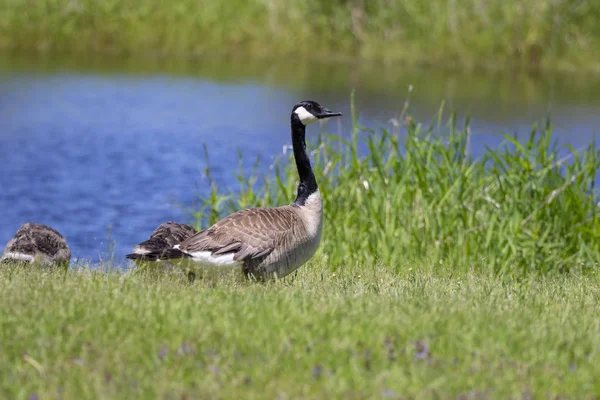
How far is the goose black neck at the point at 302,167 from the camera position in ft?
29.5

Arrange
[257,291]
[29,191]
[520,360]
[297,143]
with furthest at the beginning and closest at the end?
[29,191] < [297,143] < [257,291] < [520,360]

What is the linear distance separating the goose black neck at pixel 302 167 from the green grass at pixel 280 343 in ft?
5.10

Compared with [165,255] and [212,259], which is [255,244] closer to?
[212,259]

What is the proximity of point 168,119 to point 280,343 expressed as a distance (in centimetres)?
1800

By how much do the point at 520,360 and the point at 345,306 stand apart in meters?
1.41

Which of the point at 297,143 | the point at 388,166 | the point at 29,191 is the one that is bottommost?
the point at 29,191

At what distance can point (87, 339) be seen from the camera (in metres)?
5.91

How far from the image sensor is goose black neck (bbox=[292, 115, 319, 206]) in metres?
8.99

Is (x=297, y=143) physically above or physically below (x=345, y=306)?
above

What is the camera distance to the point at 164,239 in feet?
31.2

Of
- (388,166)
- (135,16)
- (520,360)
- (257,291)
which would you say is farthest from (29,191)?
(135,16)

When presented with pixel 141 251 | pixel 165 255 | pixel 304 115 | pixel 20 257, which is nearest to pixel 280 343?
pixel 165 255

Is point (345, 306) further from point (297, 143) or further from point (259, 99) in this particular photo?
point (259, 99)

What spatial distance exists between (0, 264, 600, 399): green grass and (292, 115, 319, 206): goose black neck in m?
1.55
